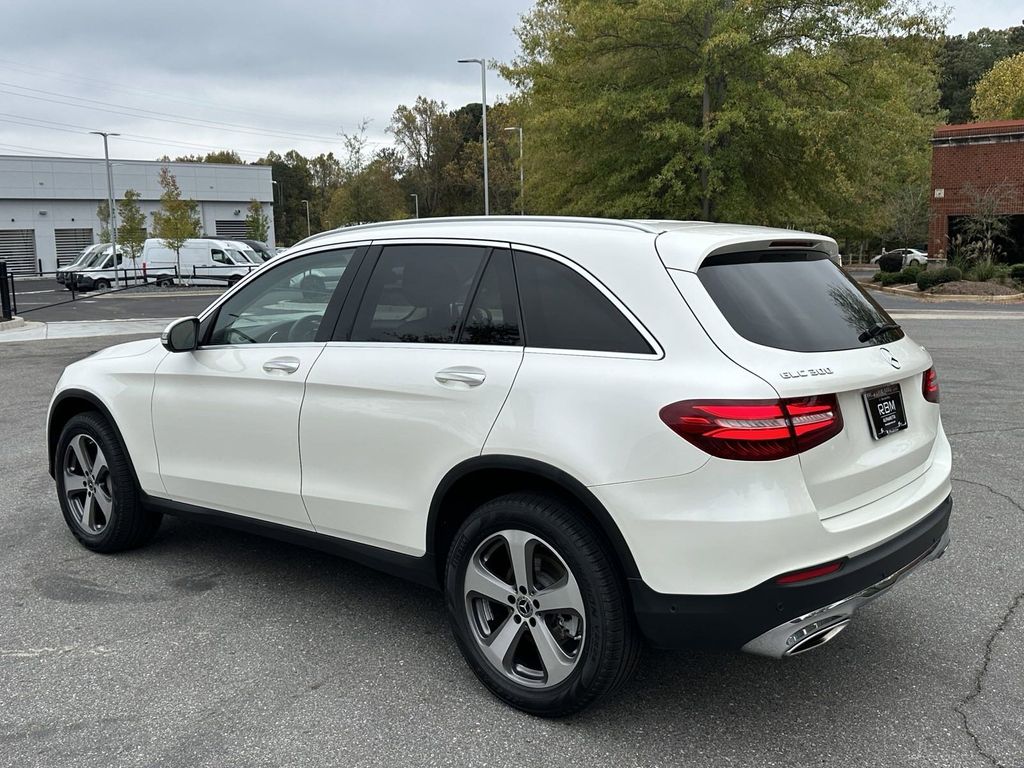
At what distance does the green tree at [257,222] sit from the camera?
55.5 meters

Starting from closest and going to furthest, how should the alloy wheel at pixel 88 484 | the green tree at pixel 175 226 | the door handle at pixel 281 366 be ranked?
the door handle at pixel 281 366, the alloy wheel at pixel 88 484, the green tree at pixel 175 226

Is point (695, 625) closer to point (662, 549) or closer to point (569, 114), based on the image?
point (662, 549)

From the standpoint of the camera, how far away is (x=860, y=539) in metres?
2.93

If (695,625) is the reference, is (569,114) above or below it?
above

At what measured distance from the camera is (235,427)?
404 centimetres

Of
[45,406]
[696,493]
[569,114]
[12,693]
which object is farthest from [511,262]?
[569,114]

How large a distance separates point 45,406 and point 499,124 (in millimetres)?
58051

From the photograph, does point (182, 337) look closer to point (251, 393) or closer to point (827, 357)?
point (251, 393)

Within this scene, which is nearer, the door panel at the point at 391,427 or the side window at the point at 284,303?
the door panel at the point at 391,427

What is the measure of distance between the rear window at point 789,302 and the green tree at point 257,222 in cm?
5543

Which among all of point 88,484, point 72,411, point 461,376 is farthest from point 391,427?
point 72,411

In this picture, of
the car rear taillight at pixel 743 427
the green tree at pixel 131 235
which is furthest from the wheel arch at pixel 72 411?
the green tree at pixel 131 235

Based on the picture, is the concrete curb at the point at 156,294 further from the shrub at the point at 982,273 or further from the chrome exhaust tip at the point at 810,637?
the chrome exhaust tip at the point at 810,637

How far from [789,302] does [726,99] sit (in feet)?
57.6
